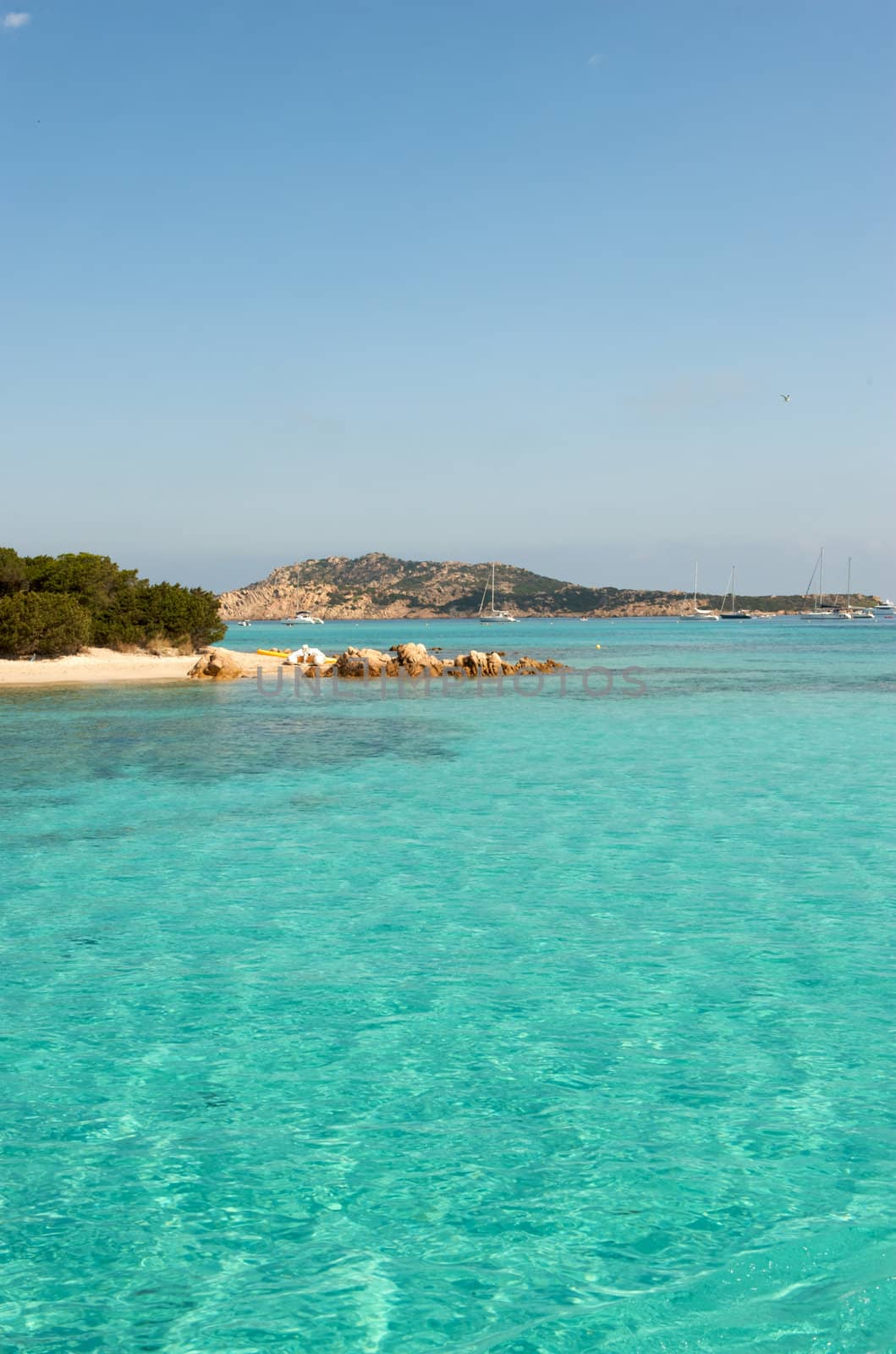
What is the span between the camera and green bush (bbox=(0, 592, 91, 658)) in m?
48.6

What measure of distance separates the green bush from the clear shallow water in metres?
33.5

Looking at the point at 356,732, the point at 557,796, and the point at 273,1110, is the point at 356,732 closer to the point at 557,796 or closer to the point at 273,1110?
the point at 557,796

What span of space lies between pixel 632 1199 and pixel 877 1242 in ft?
4.02

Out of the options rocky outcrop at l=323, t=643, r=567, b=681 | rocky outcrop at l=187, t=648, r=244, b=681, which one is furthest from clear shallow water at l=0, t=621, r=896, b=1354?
rocky outcrop at l=323, t=643, r=567, b=681

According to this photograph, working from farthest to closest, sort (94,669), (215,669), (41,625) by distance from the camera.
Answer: (215,669) < (41,625) < (94,669)

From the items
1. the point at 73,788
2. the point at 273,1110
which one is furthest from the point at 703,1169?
the point at 73,788

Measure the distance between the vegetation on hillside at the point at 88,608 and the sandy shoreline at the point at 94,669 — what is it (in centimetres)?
96

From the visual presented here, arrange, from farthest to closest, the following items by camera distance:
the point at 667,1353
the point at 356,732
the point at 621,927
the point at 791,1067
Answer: the point at 356,732 → the point at 621,927 → the point at 791,1067 → the point at 667,1353

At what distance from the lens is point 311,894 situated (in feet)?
40.8

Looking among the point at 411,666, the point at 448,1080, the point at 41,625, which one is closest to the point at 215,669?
the point at 41,625

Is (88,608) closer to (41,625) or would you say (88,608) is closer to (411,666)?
(41,625)

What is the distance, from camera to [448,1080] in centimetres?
732

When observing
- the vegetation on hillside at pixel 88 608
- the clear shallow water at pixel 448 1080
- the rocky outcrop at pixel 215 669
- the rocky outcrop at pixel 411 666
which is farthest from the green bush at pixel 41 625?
the clear shallow water at pixel 448 1080

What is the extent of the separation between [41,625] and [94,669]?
128 inches
